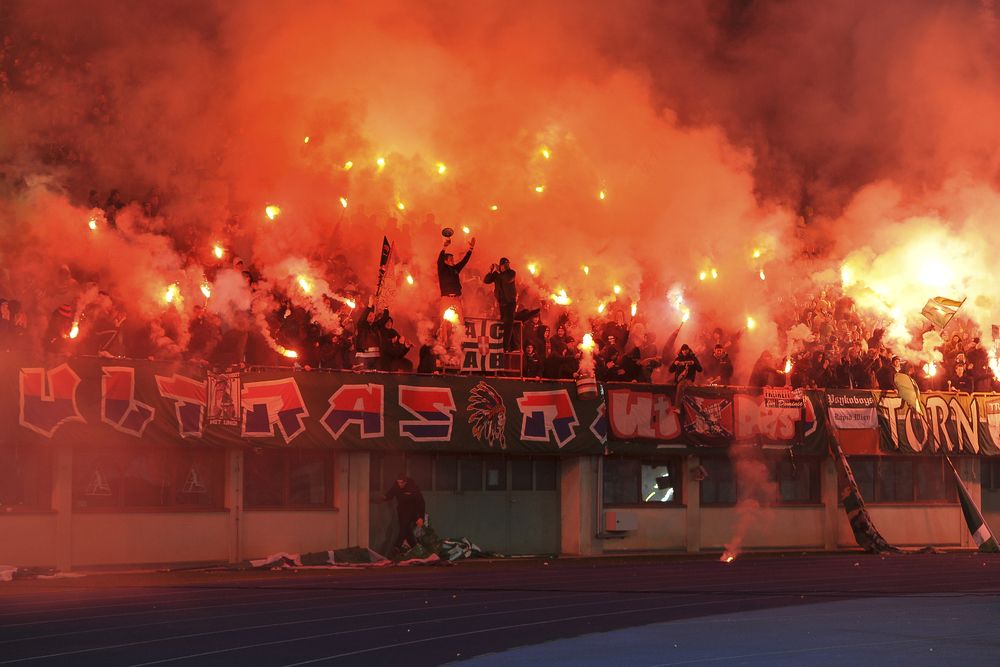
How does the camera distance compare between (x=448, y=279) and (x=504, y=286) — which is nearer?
(x=448, y=279)

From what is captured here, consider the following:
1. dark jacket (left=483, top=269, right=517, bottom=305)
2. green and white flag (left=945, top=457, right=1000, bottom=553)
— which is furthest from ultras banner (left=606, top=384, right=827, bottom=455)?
green and white flag (left=945, top=457, right=1000, bottom=553)

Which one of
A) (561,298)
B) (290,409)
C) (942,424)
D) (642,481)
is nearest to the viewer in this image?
(290,409)

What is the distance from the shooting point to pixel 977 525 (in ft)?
103

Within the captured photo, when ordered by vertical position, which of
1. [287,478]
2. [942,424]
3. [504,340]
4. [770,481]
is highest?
[504,340]

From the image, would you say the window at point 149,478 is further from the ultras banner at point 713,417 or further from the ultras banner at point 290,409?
the ultras banner at point 713,417

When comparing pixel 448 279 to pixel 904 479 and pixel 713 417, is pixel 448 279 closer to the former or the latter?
pixel 713 417

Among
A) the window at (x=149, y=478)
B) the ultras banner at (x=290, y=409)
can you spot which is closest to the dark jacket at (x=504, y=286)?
the ultras banner at (x=290, y=409)

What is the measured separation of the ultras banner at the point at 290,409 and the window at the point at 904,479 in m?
7.84

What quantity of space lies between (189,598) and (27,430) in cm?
578

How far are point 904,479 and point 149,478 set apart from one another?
60.0 ft

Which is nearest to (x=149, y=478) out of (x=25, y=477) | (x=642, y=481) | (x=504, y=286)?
(x=25, y=477)

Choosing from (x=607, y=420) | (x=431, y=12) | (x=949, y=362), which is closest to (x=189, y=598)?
(x=607, y=420)

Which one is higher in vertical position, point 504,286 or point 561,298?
point 561,298

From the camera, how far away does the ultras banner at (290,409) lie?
22.3 metres
